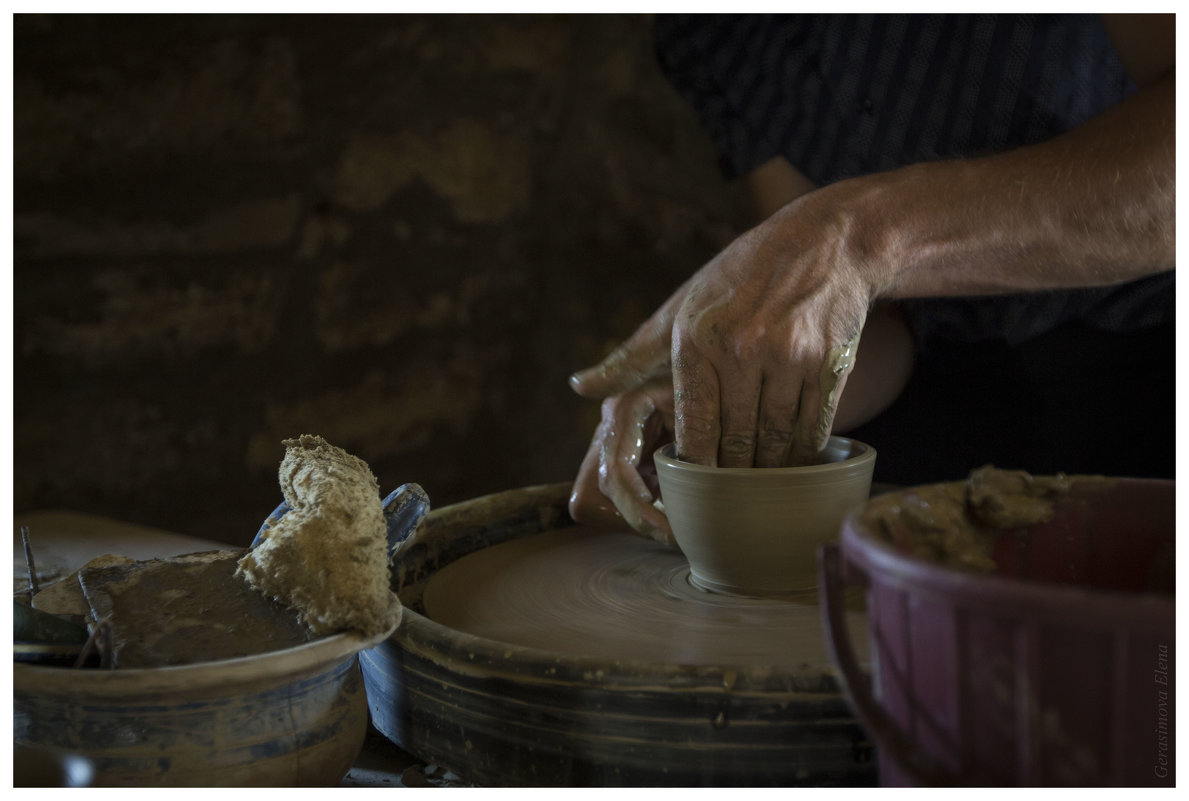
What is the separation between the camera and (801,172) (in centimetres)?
180

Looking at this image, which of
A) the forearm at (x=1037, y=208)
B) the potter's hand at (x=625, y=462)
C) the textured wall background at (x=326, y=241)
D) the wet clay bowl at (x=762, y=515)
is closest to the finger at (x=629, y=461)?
the potter's hand at (x=625, y=462)

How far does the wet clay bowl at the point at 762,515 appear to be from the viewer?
1023 mm

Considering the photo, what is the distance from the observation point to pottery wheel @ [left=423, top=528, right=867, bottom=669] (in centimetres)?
93

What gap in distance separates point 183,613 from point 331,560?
145 millimetres

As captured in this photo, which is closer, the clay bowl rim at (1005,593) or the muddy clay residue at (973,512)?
the clay bowl rim at (1005,593)

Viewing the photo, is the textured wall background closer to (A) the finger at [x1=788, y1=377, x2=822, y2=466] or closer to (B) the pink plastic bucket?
(A) the finger at [x1=788, y1=377, x2=822, y2=466]

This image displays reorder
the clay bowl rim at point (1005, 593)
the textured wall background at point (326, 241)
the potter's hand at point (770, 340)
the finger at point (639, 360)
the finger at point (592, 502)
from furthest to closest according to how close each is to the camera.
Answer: the textured wall background at point (326, 241), the finger at point (592, 502), the finger at point (639, 360), the potter's hand at point (770, 340), the clay bowl rim at point (1005, 593)

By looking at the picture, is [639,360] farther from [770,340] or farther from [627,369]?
[770,340]

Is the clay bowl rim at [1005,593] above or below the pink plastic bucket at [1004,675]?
above

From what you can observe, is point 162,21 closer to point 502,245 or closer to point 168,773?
point 502,245

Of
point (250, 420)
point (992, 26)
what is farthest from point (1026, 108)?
point (250, 420)

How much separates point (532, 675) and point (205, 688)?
248 mm

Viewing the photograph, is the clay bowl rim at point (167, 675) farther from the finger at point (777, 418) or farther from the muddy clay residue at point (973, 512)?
the finger at point (777, 418)

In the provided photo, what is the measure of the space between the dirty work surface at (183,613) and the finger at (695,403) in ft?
1.64
